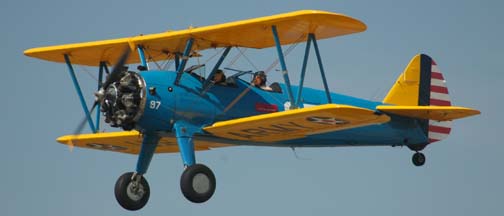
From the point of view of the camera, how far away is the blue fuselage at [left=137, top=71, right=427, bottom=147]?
1952 centimetres

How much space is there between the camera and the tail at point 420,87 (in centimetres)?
2372

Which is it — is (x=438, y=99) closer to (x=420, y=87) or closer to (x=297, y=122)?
(x=420, y=87)

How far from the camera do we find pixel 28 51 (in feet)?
73.5

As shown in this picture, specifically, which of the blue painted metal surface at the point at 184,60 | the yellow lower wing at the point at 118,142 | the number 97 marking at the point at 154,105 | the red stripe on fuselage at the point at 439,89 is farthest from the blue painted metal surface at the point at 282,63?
the red stripe on fuselage at the point at 439,89

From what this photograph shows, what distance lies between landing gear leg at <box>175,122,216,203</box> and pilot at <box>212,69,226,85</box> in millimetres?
907

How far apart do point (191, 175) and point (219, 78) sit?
1838 millimetres

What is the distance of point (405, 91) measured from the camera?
77.9ft

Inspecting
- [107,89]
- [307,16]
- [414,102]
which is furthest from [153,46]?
[414,102]

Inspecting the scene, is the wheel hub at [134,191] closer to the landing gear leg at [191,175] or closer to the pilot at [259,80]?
the landing gear leg at [191,175]

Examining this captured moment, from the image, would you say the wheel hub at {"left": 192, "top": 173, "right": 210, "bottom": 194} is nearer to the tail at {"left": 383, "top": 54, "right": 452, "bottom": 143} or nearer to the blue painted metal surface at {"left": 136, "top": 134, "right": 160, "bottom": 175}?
the blue painted metal surface at {"left": 136, "top": 134, "right": 160, "bottom": 175}

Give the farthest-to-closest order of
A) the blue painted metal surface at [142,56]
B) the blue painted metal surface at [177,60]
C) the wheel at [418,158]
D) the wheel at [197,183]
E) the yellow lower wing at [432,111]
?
the wheel at [418,158] < the blue painted metal surface at [177,60] < the blue painted metal surface at [142,56] < the yellow lower wing at [432,111] < the wheel at [197,183]

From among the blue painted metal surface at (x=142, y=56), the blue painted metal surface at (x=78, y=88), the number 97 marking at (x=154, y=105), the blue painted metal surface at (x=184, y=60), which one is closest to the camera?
the number 97 marking at (x=154, y=105)

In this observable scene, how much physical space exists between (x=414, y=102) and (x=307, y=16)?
555 centimetres

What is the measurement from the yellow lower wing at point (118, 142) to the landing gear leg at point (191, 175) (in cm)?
169
